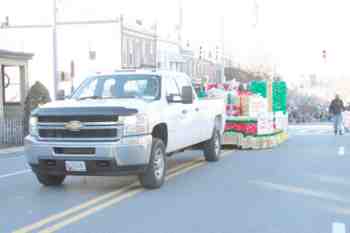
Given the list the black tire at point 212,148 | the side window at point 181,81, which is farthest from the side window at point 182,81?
the black tire at point 212,148

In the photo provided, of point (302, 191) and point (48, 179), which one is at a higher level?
point (48, 179)

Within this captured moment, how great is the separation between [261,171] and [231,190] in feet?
7.88

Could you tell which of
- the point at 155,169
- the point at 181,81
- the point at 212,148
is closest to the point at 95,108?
the point at 155,169

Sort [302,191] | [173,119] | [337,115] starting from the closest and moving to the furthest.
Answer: [302,191], [173,119], [337,115]

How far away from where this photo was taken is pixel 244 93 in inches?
692

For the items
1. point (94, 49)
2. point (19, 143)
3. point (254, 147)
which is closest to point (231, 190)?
point (254, 147)

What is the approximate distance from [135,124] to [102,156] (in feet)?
2.33

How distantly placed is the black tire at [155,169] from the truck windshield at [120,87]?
997 mm

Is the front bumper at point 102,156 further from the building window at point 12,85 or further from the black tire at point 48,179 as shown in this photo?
the building window at point 12,85

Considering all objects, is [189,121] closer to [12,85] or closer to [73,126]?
[73,126]

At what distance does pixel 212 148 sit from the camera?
1312cm

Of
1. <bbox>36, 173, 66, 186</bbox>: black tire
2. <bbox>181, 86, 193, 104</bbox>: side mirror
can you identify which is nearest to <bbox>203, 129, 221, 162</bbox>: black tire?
<bbox>181, 86, 193, 104</bbox>: side mirror

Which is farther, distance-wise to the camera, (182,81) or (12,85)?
(12,85)

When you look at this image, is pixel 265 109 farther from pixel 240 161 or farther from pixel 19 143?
pixel 19 143
